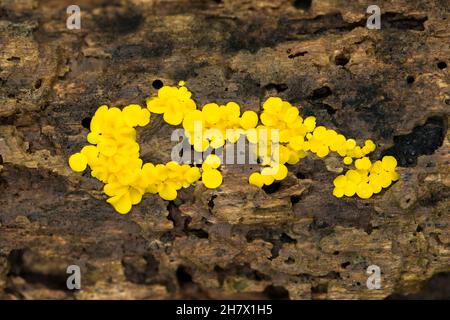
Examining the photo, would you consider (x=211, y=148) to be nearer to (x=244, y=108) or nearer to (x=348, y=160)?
(x=244, y=108)

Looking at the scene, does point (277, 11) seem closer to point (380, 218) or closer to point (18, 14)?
point (380, 218)

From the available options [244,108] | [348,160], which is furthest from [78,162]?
[348,160]

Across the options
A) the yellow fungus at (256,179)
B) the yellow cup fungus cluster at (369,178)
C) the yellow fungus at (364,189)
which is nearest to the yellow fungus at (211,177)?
the yellow fungus at (256,179)

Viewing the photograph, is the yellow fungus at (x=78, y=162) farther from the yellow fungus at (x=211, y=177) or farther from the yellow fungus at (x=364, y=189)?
the yellow fungus at (x=364, y=189)

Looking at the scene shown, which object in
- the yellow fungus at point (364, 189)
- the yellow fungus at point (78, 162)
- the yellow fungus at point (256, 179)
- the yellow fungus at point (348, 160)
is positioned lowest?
the yellow fungus at point (364, 189)

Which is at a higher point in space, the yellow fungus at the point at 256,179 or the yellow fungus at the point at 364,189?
the yellow fungus at the point at 256,179

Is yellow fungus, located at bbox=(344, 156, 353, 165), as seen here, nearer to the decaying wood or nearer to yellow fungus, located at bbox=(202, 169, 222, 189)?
the decaying wood
